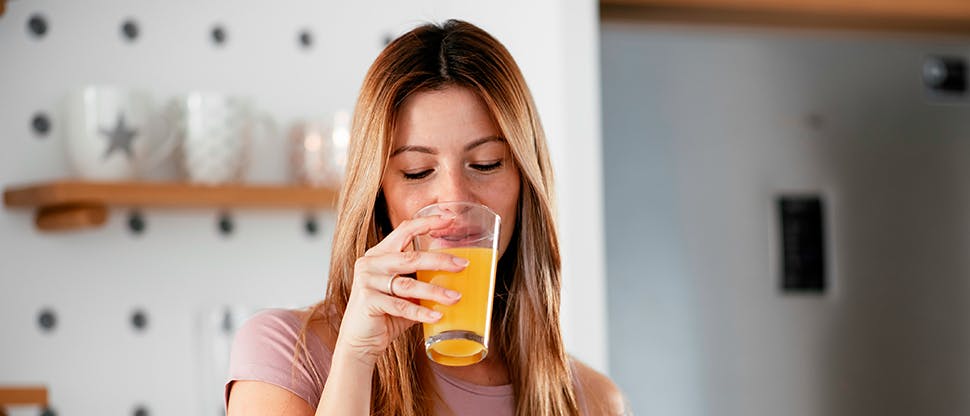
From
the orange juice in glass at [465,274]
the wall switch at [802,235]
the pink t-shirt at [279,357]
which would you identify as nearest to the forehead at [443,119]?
the orange juice in glass at [465,274]

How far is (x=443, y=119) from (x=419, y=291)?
10.1 inches

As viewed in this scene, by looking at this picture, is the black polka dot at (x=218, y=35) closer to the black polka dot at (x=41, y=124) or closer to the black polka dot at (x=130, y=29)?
the black polka dot at (x=130, y=29)

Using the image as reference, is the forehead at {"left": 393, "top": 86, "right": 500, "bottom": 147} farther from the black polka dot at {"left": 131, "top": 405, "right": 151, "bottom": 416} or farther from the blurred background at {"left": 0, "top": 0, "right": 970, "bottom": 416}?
the black polka dot at {"left": 131, "top": 405, "right": 151, "bottom": 416}

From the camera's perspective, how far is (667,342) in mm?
2775

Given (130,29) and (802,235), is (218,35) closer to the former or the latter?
(130,29)

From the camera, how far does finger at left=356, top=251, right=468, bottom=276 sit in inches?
52.4

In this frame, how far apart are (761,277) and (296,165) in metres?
1.02

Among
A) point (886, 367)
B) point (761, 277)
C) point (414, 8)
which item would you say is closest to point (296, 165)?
point (414, 8)

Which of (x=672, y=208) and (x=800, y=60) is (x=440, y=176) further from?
(x=800, y=60)

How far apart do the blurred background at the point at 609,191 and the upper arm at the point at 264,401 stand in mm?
1023

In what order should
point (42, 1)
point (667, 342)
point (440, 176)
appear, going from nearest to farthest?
point (440, 176), point (42, 1), point (667, 342)

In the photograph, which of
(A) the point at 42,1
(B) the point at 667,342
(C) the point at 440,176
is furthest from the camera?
(B) the point at 667,342

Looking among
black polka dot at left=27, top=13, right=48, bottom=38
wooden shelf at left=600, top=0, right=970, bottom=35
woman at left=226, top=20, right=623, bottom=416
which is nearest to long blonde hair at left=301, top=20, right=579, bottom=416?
woman at left=226, top=20, right=623, bottom=416

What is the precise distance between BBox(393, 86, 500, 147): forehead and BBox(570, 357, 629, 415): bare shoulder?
426 millimetres
